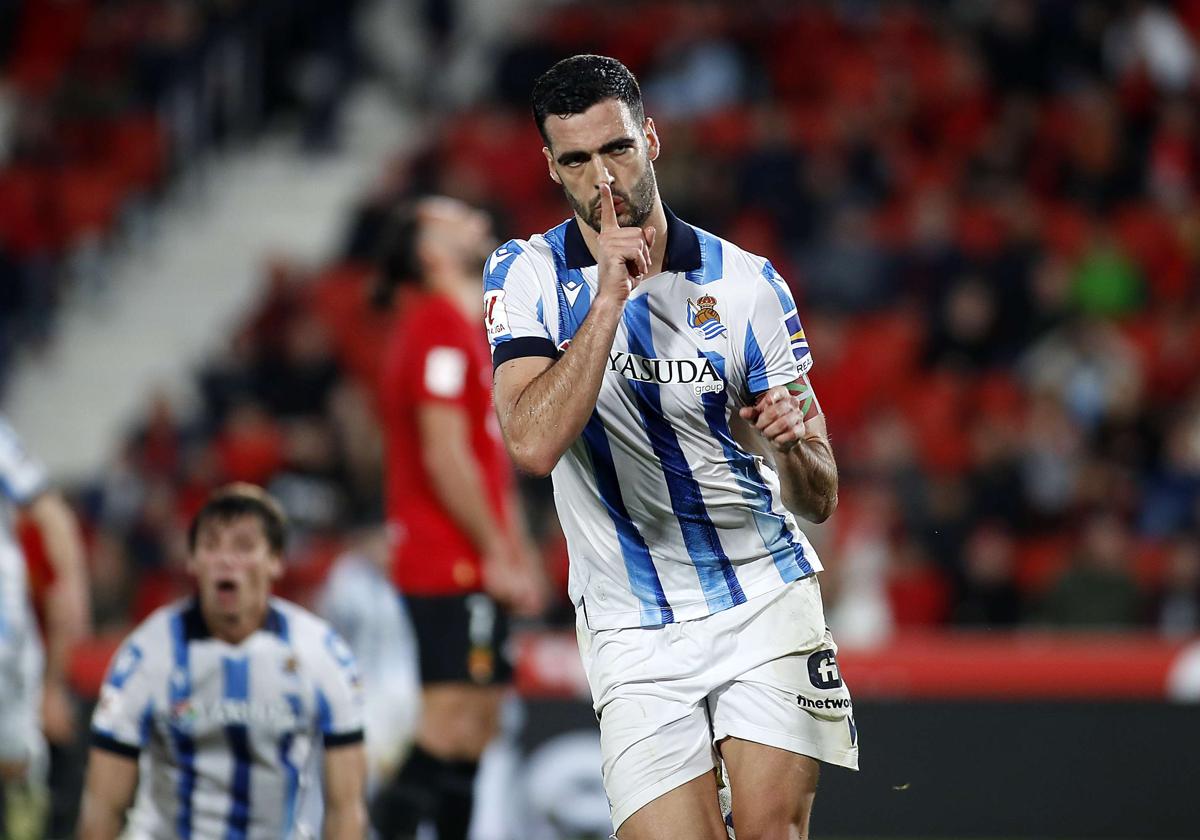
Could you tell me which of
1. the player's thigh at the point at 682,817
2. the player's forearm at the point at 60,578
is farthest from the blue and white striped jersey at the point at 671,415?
the player's forearm at the point at 60,578

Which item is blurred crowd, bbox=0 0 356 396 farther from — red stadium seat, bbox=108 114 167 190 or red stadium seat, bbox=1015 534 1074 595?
red stadium seat, bbox=1015 534 1074 595

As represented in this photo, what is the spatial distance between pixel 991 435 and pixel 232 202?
7928mm

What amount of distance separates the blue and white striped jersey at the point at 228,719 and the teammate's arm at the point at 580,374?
1584 mm

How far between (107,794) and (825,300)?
8596 mm

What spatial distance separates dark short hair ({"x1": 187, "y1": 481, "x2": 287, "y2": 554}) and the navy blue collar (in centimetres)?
148

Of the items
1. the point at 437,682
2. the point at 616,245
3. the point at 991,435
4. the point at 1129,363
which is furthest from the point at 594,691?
the point at 1129,363

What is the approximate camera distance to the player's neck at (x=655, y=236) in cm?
386

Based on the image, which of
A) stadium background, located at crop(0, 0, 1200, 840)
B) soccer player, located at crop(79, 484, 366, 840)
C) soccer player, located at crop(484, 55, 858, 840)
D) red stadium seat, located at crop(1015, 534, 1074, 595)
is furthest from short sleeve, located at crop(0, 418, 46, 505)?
red stadium seat, located at crop(1015, 534, 1074, 595)

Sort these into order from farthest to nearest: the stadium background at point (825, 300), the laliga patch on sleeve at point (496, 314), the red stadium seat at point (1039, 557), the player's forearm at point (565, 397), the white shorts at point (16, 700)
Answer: the red stadium seat at point (1039, 557) → the stadium background at point (825, 300) → the white shorts at point (16, 700) → the laliga patch on sleeve at point (496, 314) → the player's forearm at point (565, 397)

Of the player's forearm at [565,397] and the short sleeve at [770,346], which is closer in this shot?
the player's forearm at [565,397]

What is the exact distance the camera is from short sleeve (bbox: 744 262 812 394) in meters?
3.83

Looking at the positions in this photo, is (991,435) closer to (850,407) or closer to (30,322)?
(850,407)

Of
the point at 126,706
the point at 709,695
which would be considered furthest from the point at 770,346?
the point at 126,706

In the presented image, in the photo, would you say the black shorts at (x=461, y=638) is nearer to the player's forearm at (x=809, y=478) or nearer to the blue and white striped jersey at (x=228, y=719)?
the blue and white striped jersey at (x=228, y=719)
